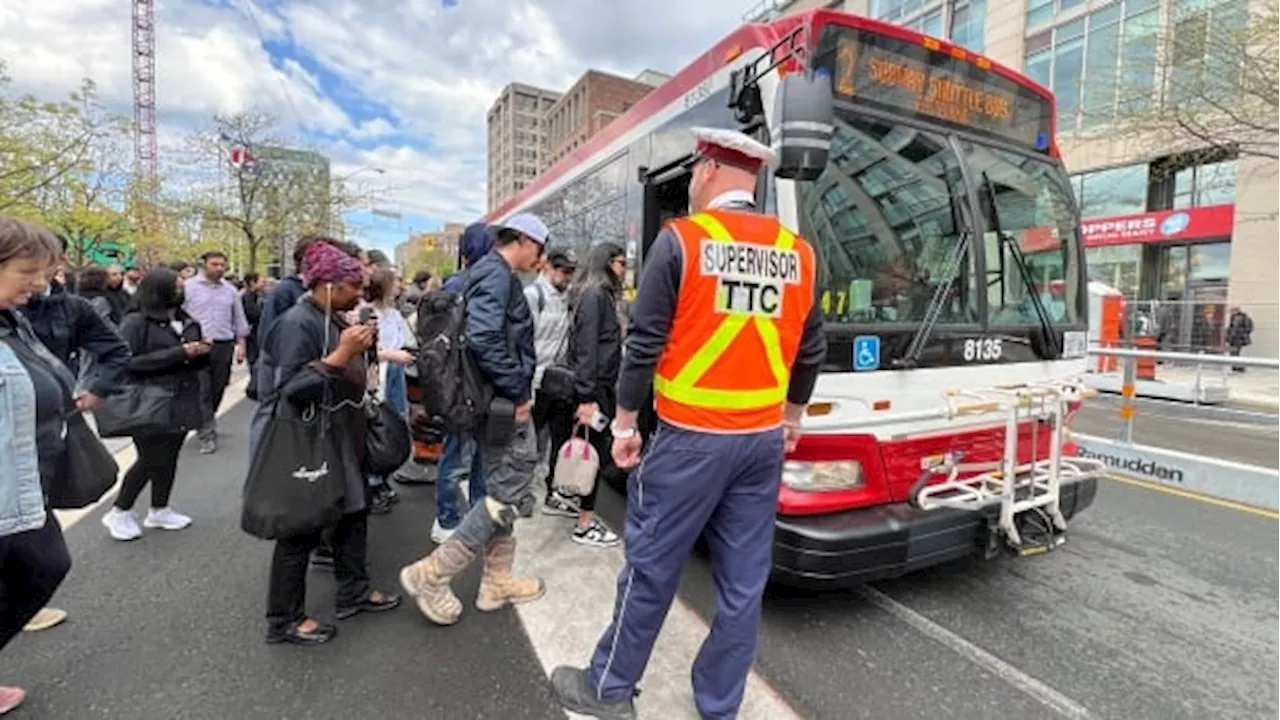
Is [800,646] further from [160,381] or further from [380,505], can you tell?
[160,381]

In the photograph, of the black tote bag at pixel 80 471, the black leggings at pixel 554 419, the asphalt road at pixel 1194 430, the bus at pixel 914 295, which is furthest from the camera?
the asphalt road at pixel 1194 430

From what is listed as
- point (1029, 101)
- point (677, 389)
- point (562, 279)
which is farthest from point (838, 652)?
point (1029, 101)

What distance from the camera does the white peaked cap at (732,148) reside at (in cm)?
229

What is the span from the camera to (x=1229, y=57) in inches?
452

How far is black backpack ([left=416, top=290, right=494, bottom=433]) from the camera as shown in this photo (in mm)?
3164

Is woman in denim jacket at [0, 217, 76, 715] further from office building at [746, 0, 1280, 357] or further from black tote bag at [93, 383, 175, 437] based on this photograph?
office building at [746, 0, 1280, 357]

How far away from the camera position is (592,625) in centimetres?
321

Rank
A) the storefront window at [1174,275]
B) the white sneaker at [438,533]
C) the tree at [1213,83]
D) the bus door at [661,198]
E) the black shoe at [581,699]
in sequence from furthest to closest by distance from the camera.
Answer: the storefront window at [1174,275]
the tree at [1213,83]
the bus door at [661,198]
the white sneaker at [438,533]
the black shoe at [581,699]

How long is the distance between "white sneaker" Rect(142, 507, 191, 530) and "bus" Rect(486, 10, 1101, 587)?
12.8 feet

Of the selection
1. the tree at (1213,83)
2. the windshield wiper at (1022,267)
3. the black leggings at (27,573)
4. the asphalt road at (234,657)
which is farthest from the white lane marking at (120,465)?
the tree at (1213,83)

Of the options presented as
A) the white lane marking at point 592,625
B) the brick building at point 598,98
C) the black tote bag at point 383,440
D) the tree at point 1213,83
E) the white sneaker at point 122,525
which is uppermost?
the brick building at point 598,98

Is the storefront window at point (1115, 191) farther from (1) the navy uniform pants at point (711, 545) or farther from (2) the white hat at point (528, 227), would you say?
(1) the navy uniform pants at point (711, 545)

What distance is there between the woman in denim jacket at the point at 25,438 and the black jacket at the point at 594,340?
7.78 ft

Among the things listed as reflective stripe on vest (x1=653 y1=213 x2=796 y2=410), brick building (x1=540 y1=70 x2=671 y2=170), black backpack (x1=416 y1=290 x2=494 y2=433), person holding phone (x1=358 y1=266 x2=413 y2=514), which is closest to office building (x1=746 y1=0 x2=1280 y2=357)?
person holding phone (x1=358 y1=266 x2=413 y2=514)
